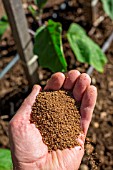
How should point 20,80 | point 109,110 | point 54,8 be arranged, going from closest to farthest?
point 109,110
point 20,80
point 54,8

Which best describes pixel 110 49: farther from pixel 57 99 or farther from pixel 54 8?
pixel 57 99

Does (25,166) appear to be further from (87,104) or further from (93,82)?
(93,82)

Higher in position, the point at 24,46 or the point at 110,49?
the point at 24,46

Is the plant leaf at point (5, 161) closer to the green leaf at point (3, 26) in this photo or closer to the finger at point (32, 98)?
the finger at point (32, 98)

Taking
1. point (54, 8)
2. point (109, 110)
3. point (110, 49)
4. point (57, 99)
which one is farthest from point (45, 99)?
point (54, 8)

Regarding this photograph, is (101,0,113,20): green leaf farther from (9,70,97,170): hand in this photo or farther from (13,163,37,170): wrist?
(13,163,37,170): wrist

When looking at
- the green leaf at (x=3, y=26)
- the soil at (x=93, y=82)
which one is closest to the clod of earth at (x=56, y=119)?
the soil at (x=93, y=82)
